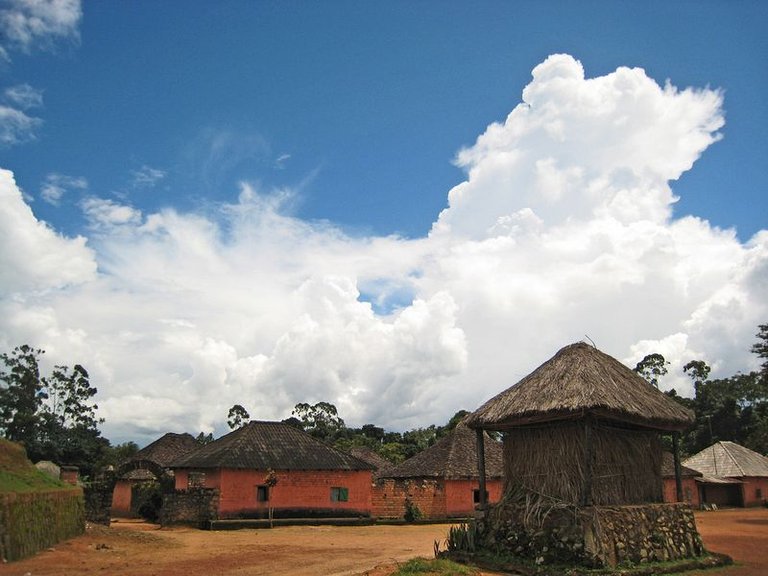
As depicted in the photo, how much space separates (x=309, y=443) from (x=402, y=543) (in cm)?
1116

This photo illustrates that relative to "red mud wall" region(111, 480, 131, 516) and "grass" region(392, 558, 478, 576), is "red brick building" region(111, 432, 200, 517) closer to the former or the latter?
"red mud wall" region(111, 480, 131, 516)

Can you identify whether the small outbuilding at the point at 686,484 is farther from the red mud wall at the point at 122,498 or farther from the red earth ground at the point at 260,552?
the red mud wall at the point at 122,498

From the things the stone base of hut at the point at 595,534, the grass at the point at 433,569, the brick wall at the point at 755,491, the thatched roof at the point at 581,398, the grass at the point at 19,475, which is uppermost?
the thatched roof at the point at 581,398

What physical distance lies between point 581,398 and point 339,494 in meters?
17.7

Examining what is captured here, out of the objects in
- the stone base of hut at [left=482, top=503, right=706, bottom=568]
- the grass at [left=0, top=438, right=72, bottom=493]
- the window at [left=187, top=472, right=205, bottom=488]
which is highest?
the grass at [left=0, top=438, right=72, bottom=493]

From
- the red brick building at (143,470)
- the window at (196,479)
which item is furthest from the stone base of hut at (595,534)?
the red brick building at (143,470)

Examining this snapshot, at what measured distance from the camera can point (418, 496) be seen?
2844 cm

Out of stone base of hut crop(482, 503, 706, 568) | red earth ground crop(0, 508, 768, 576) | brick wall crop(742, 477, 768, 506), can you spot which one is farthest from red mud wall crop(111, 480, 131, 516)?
brick wall crop(742, 477, 768, 506)

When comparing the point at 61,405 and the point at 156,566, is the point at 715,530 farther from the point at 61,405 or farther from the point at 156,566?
the point at 61,405

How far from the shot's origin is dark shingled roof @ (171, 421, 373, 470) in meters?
25.8

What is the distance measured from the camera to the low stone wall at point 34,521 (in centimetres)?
1257

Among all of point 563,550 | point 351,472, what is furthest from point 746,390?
point 563,550

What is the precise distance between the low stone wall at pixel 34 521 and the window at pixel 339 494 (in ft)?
38.2

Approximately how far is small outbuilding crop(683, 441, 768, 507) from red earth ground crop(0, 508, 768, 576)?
1578 cm
